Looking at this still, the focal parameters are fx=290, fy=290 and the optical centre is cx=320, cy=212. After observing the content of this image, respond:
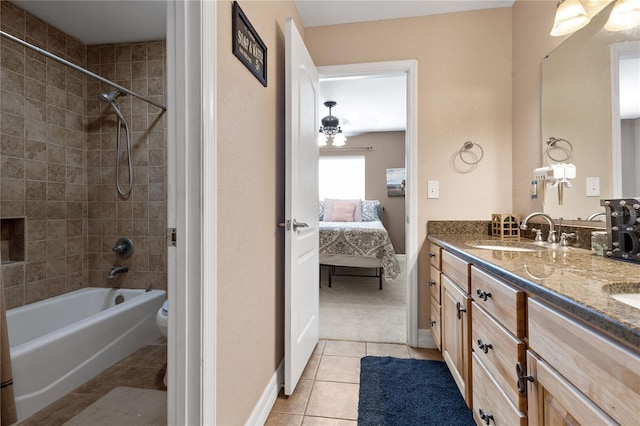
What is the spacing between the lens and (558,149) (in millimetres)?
1649

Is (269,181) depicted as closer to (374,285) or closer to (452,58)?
(452,58)

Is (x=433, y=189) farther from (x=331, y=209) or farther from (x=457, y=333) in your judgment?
(x=331, y=209)

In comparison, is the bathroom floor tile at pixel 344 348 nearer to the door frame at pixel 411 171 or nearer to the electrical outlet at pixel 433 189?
the door frame at pixel 411 171

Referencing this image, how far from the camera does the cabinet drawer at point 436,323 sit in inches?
73.3

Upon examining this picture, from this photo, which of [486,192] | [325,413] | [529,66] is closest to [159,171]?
[325,413]

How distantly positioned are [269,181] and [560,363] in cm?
130

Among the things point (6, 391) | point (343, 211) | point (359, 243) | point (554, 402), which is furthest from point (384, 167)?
point (6, 391)

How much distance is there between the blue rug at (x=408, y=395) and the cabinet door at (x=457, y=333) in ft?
0.44

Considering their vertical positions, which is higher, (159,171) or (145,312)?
(159,171)

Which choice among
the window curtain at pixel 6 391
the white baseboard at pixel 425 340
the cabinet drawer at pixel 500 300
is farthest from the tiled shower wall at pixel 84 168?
the cabinet drawer at pixel 500 300

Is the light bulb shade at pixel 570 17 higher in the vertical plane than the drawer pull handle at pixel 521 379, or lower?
higher

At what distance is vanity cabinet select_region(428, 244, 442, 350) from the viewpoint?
6.06 ft

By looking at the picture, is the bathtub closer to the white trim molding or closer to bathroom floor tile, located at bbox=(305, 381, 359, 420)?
the white trim molding

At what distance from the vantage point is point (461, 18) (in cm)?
214
